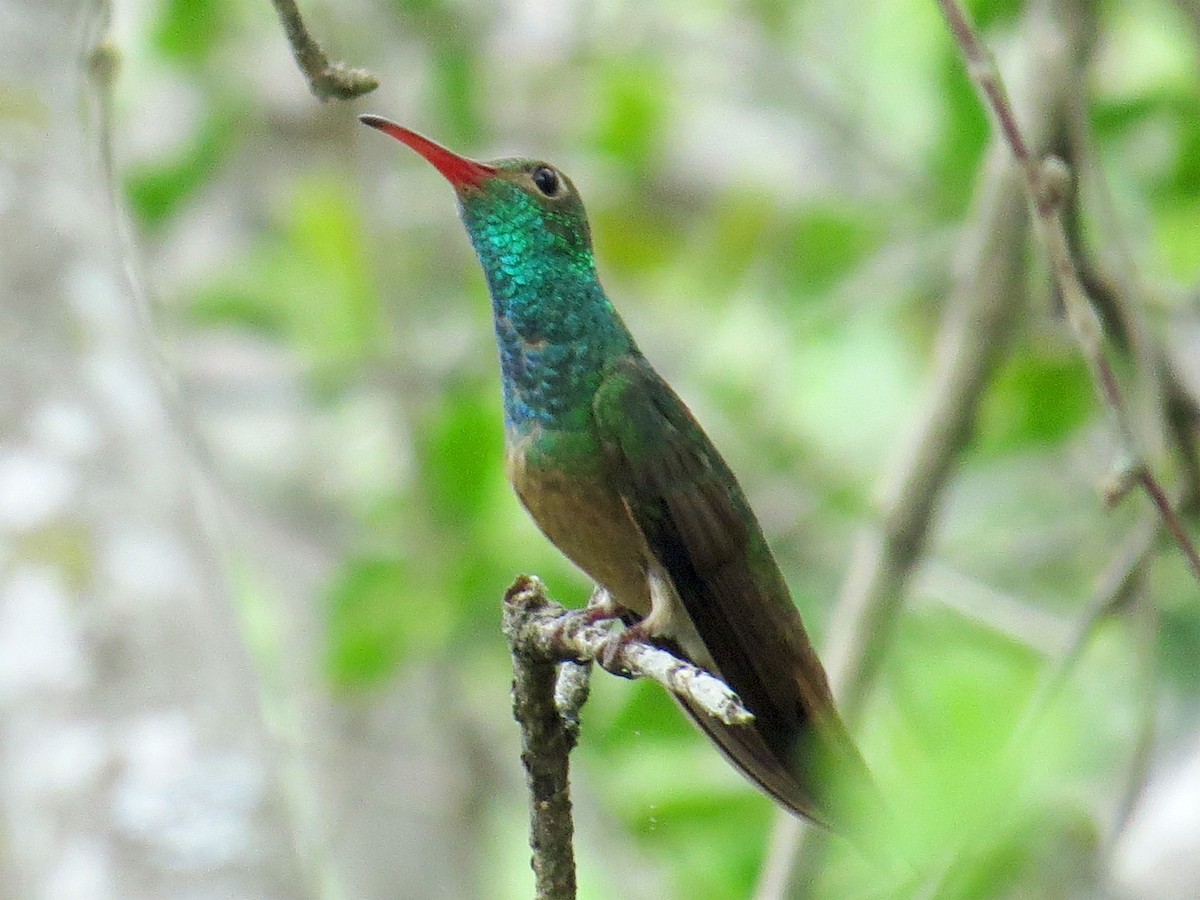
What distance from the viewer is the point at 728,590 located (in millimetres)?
2709

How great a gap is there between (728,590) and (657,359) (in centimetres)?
245

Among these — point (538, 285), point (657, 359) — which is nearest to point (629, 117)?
point (657, 359)

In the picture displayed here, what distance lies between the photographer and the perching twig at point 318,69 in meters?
2.13

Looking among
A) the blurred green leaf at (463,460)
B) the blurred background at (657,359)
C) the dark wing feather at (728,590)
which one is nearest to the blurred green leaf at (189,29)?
the blurred background at (657,359)

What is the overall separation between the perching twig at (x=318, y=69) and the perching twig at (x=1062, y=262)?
2.51 feet

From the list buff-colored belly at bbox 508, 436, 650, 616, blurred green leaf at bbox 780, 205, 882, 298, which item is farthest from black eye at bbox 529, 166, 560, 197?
blurred green leaf at bbox 780, 205, 882, 298

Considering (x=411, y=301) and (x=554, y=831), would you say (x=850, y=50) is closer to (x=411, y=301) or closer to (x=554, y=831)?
(x=411, y=301)

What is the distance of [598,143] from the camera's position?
5109mm

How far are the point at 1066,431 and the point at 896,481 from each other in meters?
0.94

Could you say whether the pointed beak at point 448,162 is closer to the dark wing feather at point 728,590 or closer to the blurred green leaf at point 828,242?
the dark wing feather at point 728,590

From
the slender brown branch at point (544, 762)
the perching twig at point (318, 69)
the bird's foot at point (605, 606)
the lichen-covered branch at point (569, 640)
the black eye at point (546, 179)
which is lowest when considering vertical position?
the slender brown branch at point (544, 762)

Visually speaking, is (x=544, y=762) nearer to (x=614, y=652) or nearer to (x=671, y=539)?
(x=614, y=652)

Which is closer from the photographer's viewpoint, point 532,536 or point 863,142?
point 532,536

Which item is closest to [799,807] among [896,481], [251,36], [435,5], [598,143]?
[896,481]
